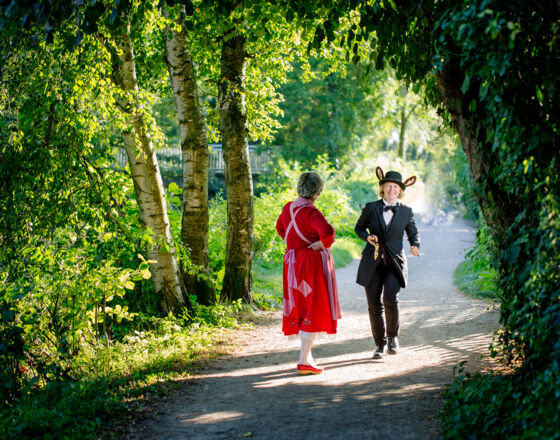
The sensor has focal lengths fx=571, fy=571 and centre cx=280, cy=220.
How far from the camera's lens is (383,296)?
6375 mm

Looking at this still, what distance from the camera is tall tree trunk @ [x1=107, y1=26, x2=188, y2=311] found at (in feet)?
23.4

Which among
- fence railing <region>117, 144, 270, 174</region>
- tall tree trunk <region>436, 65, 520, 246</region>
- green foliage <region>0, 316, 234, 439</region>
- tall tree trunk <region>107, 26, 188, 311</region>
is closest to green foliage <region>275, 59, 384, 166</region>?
fence railing <region>117, 144, 270, 174</region>

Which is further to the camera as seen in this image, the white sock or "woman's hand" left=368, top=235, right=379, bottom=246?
"woman's hand" left=368, top=235, right=379, bottom=246

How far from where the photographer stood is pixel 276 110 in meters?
9.82

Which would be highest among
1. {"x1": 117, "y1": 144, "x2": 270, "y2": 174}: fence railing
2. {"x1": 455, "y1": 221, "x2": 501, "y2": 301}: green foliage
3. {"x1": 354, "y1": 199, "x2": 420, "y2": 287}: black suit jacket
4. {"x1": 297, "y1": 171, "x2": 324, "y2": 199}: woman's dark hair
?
{"x1": 117, "y1": 144, "x2": 270, "y2": 174}: fence railing

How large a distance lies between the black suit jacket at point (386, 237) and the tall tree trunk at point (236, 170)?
287 cm

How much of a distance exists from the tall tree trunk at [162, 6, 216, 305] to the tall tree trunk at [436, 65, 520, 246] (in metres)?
4.42

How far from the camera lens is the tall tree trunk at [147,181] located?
281 inches

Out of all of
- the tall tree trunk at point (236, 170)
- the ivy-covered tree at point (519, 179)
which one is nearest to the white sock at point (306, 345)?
the ivy-covered tree at point (519, 179)

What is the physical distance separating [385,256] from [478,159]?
2.03 m

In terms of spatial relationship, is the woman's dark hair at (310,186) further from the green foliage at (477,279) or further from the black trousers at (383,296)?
the green foliage at (477,279)

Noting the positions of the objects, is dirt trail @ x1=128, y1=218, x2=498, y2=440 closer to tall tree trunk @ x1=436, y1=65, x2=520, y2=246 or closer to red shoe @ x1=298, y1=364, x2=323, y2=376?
red shoe @ x1=298, y1=364, x2=323, y2=376

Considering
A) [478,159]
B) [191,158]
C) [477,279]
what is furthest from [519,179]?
[477,279]

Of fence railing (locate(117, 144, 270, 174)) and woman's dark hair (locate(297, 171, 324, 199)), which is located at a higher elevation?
fence railing (locate(117, 144, 270, 174))
